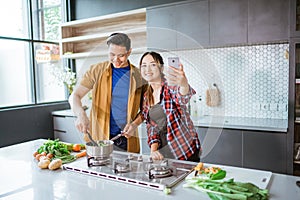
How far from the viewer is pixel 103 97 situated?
5.66 ft

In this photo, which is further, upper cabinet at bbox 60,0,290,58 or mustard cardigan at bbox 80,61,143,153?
upper cabinet at bbox 60,0,290,58

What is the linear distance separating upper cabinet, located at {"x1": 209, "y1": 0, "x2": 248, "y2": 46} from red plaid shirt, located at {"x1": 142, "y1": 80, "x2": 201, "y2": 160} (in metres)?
1.34

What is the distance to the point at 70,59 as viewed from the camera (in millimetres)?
4594

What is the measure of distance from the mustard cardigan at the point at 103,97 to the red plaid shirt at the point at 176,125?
0.24 ft

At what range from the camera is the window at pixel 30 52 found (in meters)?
3.76

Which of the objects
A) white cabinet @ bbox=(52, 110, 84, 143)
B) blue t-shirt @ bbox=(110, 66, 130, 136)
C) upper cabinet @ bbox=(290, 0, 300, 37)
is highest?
upper cabinet @ bbox=(290, 0, 300, 37)

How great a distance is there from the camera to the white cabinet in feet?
12.9

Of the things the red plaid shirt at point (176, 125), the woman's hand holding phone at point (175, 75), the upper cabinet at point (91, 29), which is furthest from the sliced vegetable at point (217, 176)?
the upper cabinet at point (91, 29)

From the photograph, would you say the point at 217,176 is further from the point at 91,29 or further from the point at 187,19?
the point at 91,29

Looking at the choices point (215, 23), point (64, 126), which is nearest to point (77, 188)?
point (215, 23)

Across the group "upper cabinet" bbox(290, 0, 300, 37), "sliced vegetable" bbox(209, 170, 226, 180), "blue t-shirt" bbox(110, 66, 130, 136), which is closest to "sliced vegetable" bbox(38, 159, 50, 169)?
"blue t-shirt" bbox(110, 66, 130, 136)

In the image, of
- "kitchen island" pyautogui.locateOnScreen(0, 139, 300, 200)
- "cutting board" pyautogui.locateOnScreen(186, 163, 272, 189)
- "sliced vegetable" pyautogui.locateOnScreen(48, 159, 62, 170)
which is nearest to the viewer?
"kitchen island" pyautogui.locateOnScreen(0, 139, 300, 200)

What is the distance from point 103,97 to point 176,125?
0.48m

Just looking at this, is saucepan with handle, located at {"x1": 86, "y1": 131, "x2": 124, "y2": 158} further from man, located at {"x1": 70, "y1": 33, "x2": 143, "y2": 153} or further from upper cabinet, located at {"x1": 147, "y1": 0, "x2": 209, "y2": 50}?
upper cabinet, located at {"x1": 147, "y1": 0, "x2": 209, "y2": 50}
